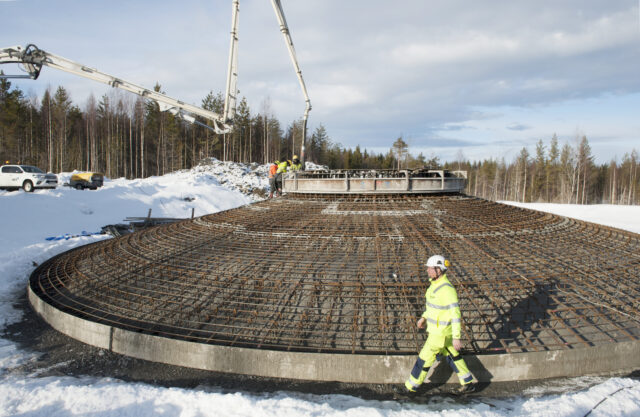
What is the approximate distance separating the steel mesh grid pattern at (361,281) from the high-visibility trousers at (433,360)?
506 millimetres

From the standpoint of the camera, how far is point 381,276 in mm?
6270

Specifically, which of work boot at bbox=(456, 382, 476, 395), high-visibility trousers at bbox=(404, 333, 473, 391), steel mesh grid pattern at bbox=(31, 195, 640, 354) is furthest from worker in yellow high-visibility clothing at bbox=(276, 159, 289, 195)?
work boot at bbox=(456, 382, 476, 395)

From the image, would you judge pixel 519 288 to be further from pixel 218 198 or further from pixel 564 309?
pixel 218 198

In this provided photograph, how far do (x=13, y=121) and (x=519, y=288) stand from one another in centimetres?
5695

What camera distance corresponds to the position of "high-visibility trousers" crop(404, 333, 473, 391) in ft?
14.2

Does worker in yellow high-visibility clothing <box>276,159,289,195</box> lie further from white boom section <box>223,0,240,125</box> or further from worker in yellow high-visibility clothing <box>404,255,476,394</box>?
worker in yellow high-visibility clothing <box>404,255,476,394</box>

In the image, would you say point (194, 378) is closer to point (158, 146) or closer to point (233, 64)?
point (233, 64)

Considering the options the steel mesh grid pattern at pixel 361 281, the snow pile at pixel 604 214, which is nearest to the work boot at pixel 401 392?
the steel mesh grid pattern at pixel 361 281

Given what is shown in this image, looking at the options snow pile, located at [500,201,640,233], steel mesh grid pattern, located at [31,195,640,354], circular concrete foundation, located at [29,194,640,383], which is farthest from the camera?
snow pile, located at [500,201,640,233]

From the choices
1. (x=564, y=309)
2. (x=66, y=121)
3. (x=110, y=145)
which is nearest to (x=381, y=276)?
(x=564, y=309)

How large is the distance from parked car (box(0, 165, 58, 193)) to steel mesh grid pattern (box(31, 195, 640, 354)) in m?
19.2

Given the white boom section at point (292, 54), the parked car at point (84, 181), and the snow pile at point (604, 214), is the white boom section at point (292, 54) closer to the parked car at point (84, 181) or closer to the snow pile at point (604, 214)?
the snow pile at point (604, 214)

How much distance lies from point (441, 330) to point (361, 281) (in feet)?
6.50

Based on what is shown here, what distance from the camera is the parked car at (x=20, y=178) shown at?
23.2 meters
